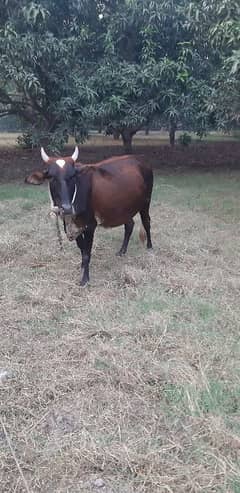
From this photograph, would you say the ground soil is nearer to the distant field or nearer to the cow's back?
the distant field

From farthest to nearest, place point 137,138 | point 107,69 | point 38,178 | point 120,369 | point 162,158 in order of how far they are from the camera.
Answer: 1. point 137,138
2. point 162,158
3. point 107,69
4. point 38,178
5. point 120,369

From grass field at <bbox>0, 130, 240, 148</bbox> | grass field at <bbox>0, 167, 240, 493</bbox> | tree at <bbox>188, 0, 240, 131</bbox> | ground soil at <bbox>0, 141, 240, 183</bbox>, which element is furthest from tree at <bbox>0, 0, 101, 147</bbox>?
grass field at <bbox>0, 130, 240, 148</bbox>

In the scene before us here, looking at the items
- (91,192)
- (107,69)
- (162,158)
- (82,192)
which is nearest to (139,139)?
(162,158)

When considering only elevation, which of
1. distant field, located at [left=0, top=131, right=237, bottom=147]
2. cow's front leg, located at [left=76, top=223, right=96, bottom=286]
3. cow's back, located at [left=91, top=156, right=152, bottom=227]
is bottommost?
distant field, located at [left=0, top=131, right=237, bottom=147]

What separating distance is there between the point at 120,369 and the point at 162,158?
38.9ft

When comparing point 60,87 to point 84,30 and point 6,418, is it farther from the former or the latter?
point 6,418

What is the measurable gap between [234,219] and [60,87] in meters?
4.28

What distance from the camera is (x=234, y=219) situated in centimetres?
714

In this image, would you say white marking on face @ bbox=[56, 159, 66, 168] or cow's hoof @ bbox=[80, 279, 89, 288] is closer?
white marking on face @ bbox=[56, 159, 66, 168]

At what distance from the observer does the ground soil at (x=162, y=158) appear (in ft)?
38.9

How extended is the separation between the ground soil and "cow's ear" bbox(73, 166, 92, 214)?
6123mm

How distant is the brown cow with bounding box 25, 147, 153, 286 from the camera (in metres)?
4.25

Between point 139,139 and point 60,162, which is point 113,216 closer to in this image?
point 60,162

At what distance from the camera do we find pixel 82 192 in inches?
177
